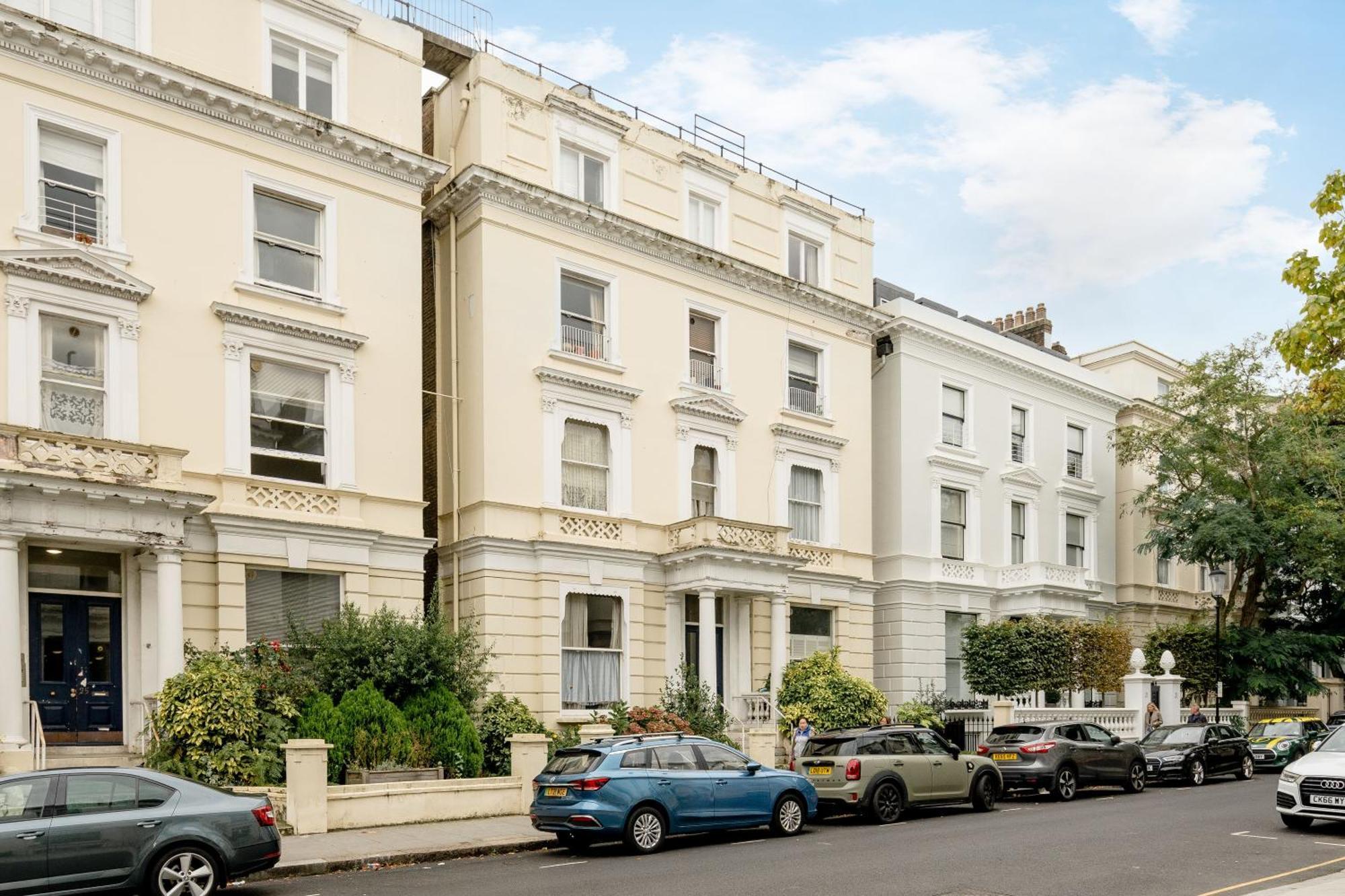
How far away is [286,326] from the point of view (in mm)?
22688

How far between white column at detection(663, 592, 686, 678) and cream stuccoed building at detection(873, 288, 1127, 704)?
25.4 ft

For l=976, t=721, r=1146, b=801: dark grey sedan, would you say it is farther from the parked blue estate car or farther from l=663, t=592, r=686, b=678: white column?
l=663, t=592, r=686, b=678: white column

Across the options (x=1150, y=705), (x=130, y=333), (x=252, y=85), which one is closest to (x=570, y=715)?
(x=130, y=333)

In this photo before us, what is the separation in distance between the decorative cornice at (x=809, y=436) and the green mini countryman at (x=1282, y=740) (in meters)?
12.3

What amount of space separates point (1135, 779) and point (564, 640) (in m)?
11.7

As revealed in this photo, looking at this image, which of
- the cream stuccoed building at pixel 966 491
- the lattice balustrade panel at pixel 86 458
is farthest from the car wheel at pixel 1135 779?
the lattice balustrade panel at pixel 86 458

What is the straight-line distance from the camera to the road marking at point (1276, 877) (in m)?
12.9

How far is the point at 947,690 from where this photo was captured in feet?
113

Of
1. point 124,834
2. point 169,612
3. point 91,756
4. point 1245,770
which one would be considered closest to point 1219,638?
point 1245,770

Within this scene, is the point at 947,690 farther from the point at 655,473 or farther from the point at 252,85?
the point at 252,85

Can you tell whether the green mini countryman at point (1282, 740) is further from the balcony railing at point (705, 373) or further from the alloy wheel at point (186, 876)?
the alloy wheel at point (186, 876)

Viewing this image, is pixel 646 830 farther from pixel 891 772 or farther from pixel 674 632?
pixel 674 632

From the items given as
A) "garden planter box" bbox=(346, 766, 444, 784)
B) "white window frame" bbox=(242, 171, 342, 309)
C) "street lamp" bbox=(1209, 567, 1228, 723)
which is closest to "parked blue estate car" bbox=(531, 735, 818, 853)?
A: "garden planter box" bbox=(346, 766, 444, 784)

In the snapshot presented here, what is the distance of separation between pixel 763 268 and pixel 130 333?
15.2 m
